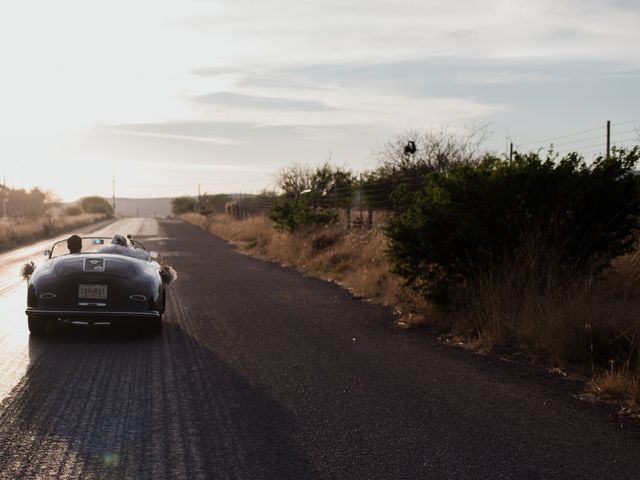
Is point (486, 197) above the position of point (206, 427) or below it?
above

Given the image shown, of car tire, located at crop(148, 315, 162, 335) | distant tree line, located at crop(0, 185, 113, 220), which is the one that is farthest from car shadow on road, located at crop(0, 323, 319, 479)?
distant tree line, located at crop(0, 185, 113, 220)

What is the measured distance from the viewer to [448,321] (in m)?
10.5

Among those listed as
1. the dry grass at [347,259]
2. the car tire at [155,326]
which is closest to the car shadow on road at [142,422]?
the car tire at [155,326]

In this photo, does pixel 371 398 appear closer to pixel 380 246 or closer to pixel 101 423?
pixel 101 423

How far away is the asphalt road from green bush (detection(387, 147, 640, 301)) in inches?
56.0

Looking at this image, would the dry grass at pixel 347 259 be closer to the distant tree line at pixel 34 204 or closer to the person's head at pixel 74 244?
the person's head at pixel 74 244

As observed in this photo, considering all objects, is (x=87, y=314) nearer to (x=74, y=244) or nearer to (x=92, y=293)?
(x=92, y=293)

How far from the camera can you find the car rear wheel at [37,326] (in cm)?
941

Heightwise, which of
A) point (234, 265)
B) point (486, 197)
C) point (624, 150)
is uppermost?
point (624, 150)

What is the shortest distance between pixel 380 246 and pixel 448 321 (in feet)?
26.0

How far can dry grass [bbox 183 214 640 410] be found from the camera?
24.8 feet

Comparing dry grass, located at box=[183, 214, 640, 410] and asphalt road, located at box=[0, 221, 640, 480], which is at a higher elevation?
dry grass, located at box=[183, 214, 640, 410]

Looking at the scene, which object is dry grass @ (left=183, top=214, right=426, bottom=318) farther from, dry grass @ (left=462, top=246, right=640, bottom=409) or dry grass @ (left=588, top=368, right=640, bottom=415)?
dry grass @ (left=588, top=368, right=640, bottom=415)

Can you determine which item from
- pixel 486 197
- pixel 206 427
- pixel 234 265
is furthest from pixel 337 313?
pixel 234 265
